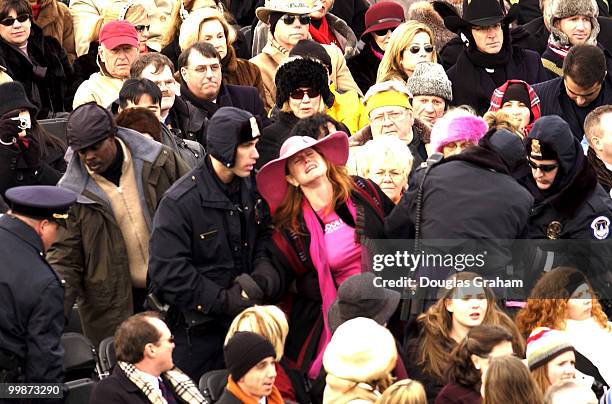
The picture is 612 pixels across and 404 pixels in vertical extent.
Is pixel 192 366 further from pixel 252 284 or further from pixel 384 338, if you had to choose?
pixel 384 338

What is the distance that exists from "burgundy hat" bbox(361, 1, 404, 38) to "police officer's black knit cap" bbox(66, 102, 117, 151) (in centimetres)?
439

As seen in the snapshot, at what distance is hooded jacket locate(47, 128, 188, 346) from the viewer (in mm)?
10367

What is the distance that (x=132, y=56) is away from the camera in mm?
12953

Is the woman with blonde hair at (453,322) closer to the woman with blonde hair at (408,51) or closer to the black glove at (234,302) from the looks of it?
the black glove at (234,302)

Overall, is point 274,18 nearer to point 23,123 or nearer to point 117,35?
point 117,35

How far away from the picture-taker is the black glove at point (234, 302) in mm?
10023

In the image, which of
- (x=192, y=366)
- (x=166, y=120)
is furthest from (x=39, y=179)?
(x=192, y=366)

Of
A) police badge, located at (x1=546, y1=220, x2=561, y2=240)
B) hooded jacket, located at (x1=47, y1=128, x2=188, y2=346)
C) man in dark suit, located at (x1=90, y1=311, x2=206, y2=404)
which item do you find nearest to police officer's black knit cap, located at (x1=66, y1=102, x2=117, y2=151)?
hooded jacket, located at (x1=47, y1=128, x2=188, y2=346)

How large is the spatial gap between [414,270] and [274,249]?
826 millimetres

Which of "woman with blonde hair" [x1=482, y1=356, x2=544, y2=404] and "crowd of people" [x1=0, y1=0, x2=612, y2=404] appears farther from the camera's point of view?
"crowd of people" [x1=0, y1=0, x2=612, y2=404]

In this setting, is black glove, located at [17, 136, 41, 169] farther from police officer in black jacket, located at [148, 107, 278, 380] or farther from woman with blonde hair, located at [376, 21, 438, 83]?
woman with blonde hair, located at [376, 21, 438, 83]

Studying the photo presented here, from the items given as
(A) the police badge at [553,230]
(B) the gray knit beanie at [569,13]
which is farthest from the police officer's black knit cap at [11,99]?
(B) the gray knit beanie at [569,13]

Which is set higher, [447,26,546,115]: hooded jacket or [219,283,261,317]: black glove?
[219,283,261,317]: black glove

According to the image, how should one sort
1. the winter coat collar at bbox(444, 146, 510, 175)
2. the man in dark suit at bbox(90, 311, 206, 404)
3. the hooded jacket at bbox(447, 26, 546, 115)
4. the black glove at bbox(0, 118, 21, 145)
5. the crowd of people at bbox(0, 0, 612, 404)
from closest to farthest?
the man in dark suit at bbox(90, 311, 206, 404) → the crowd of people at bbox(0, 0, 612, 404) → the winter coat collar at bbox(444, 146, 510, 175) → the black glove at bbox(0, 118, 21, 145) → the hooded jacket at bbox(447, 26, 546, 115)
